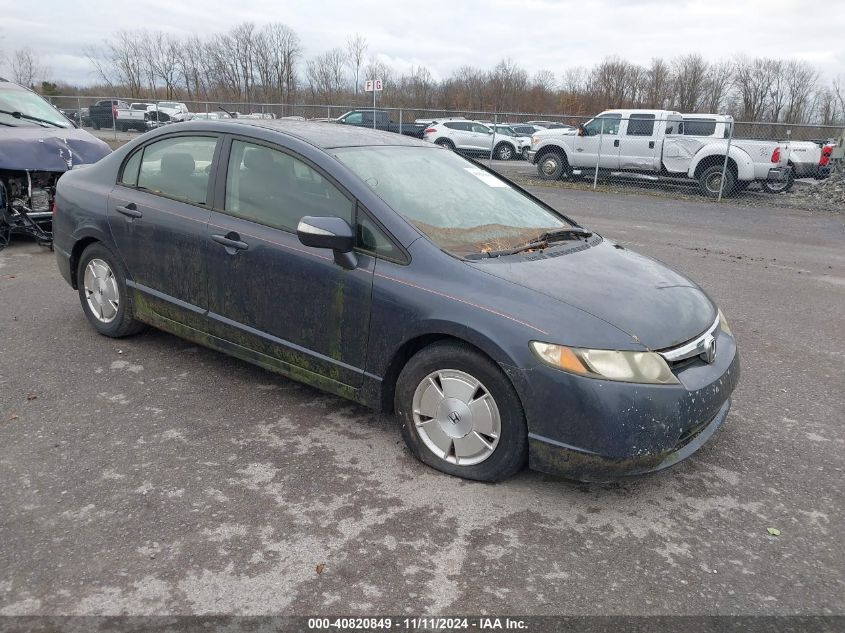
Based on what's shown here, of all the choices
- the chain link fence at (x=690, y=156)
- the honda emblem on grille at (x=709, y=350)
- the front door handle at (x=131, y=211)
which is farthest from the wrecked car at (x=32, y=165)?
the honda emblem on grille at (x=709, y=350)

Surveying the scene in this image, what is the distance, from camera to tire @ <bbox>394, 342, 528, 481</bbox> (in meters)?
3.06

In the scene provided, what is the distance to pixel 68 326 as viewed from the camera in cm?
530

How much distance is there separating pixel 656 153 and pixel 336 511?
16.1 metres

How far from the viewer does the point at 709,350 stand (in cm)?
330

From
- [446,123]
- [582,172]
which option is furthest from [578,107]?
[582,172]

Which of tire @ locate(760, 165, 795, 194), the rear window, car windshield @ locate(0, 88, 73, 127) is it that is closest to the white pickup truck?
the rear window

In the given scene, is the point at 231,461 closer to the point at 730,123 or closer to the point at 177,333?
the point at 177,333

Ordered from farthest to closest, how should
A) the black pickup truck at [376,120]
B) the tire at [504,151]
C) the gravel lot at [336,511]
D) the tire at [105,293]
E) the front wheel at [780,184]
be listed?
the tire at [504,151]
the black pickup truck at [376,120]
the front wheel at [780,184]
the tire at [105,293]
the gravel lot at [336,511]

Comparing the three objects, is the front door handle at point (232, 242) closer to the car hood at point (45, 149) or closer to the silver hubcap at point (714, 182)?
the car hood at point (45, 149)

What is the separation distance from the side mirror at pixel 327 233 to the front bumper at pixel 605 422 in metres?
1.14

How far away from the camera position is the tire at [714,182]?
16.0m

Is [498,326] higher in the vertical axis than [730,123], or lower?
lower

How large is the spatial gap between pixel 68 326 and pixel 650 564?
15.2 feet

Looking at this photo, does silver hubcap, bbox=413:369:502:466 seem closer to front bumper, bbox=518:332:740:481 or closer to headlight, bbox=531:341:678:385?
front bumper, bbox=518:332:740:481
